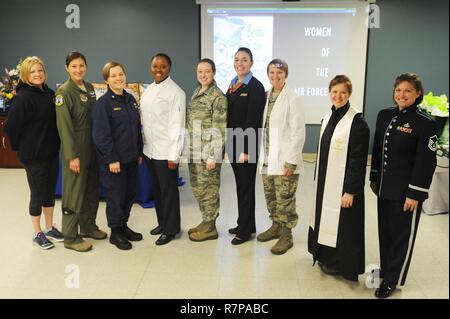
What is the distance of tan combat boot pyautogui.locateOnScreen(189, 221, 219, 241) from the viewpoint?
3.55m

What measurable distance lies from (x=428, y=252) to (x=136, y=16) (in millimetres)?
5099

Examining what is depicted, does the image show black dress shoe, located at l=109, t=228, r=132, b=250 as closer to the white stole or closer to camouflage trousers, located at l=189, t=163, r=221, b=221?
camouflage trousers, located at l=189, t=163, r=221, b=221

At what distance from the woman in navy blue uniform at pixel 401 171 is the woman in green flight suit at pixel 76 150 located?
81.5 inches

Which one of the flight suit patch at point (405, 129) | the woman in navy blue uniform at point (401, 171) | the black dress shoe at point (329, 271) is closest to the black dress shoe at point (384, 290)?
the woman in navy blue uniform at point (401, 171)

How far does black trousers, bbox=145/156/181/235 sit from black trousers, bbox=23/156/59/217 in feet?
2.38

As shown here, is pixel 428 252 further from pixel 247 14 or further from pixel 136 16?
pixel 136 16

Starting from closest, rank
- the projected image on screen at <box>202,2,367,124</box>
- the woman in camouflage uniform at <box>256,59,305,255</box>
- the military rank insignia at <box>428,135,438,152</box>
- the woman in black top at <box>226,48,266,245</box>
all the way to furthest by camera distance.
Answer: the military rank insignia at <box>428,135,438,152</box> → the woman in camouflage uniform at <box>256,59,305,255</box> → the woman in black top at <box>226,48,266,245</box> → the projected image on screen at <box>202,2,367,124</box>

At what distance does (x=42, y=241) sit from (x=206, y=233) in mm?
1289

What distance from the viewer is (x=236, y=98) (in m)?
3.27

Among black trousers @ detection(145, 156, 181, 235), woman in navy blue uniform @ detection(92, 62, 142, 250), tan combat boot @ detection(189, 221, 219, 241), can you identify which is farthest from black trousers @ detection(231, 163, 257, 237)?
woman in navy blue uniform @ detection(92, 62, 142, 250)

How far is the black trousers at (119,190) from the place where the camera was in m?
3.30

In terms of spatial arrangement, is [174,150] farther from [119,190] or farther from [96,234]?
[96,234]

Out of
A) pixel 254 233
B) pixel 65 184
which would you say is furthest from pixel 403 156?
pixel 65 184

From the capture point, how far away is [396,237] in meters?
2.59
